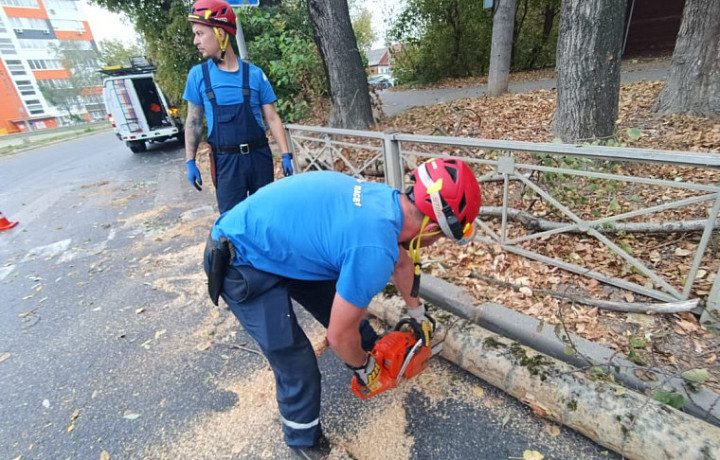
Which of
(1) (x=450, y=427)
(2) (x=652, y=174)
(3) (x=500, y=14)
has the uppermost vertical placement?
(3) (x=500, y=14)

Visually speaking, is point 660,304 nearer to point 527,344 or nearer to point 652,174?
point 527,344

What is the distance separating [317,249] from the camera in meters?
1.47

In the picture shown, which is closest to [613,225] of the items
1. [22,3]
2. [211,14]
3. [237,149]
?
[237,149]

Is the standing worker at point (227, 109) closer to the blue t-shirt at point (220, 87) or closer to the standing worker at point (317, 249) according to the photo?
the blue t-shirt at point (220, 87)

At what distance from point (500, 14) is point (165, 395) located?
8523mm

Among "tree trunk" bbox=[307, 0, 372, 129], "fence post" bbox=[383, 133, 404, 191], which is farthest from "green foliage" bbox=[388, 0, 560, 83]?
"fence post" bbox=[383, 133, 404, 191]

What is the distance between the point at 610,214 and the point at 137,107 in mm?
12428

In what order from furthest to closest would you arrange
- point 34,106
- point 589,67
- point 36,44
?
1. point 36,44
2. point 34,106
3. point 589,67

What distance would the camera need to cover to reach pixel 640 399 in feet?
5.55

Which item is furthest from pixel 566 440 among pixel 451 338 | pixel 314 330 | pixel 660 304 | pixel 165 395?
pixel 165 395

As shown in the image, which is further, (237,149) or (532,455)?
(237,149)

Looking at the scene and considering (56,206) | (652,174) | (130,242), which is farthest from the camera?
(56,206)

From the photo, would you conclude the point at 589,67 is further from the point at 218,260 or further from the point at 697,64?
the point at 218,260

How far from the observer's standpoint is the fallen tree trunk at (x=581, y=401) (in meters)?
1.54
